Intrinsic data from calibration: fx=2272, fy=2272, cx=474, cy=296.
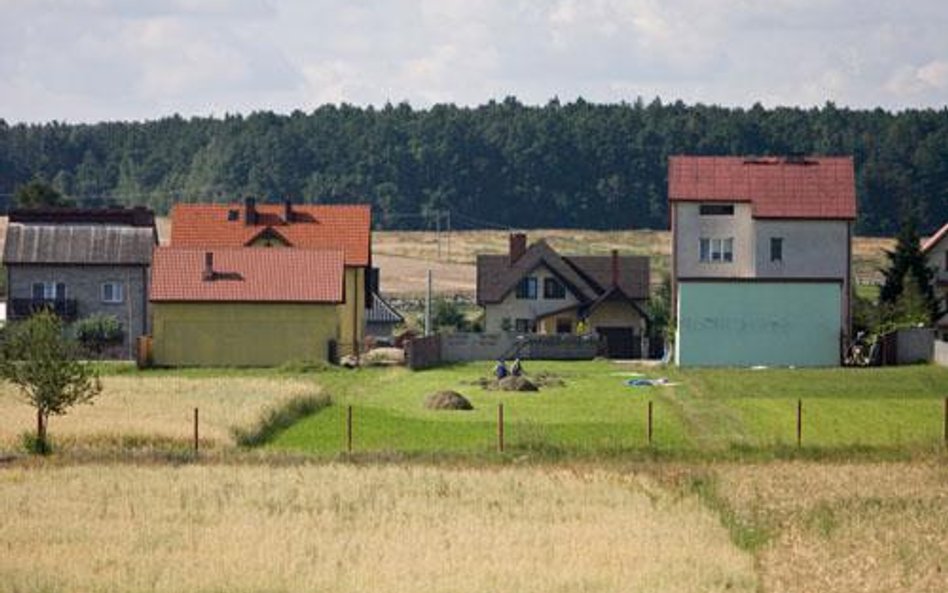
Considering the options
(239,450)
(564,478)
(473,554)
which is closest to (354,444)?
(239,450)

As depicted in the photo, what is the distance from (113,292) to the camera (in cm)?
7794

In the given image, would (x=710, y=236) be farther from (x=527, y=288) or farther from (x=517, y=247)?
(x=517, y=247)

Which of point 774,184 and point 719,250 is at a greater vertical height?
point 774,184

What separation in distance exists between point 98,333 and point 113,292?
4044 millimetres

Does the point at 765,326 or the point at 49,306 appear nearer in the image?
the point at 765,326

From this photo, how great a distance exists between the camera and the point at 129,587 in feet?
84.2

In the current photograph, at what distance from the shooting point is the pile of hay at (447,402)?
51.1 meters

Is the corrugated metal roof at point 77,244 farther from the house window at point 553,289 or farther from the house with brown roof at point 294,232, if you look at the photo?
the house window at point 553,289

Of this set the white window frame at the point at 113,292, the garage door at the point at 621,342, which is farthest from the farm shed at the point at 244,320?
the garage door at the point at 621,342

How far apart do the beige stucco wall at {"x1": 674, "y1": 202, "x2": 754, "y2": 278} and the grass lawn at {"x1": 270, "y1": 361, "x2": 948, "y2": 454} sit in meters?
6.42

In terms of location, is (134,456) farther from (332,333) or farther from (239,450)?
(332,333)

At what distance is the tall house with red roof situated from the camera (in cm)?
6750

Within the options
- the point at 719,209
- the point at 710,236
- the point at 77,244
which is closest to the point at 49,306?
the point at 77,244

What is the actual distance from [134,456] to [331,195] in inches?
6250
